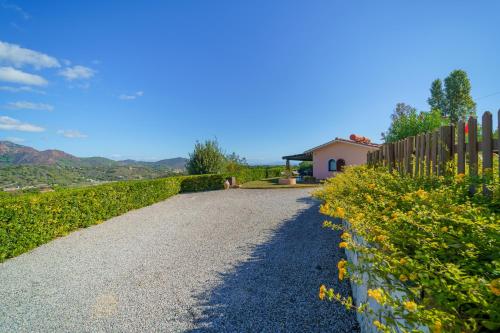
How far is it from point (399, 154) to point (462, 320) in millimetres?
6001

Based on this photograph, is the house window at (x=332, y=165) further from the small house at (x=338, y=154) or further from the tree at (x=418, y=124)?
the tree at (x=418, y=124)

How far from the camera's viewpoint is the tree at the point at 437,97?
130ft

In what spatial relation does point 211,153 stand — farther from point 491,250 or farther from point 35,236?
point 491,250

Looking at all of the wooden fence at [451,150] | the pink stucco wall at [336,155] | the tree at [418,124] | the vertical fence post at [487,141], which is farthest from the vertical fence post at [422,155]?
the tree at [418,124]

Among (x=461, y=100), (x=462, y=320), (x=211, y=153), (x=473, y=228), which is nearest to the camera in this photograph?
(x=462, y=320)

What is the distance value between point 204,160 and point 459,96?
42.6m

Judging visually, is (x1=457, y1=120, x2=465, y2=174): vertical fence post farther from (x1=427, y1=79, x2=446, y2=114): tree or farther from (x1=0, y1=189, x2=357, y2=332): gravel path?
(x1=427, y1=79, x2=446, y2=114): tree

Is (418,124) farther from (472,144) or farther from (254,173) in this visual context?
(472,144)

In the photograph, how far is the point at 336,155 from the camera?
80.0 ft

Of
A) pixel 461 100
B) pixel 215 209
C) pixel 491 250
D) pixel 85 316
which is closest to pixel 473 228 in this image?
pixel 491 250

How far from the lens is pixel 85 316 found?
3766 millimetres

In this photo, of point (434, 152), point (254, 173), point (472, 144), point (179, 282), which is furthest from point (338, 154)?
point (179, 282)

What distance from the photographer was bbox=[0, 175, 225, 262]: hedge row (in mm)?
6550

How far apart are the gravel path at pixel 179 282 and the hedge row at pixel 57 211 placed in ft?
1.52
